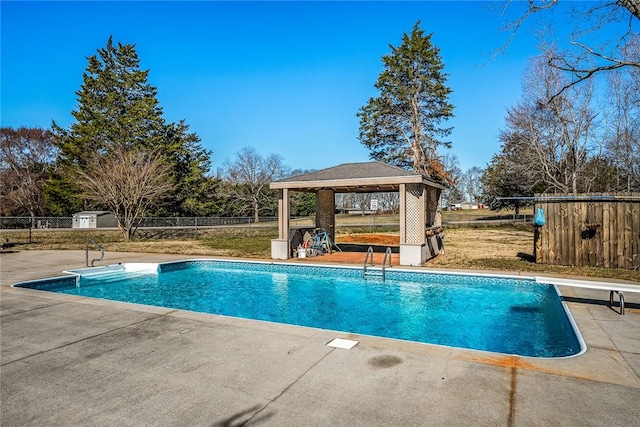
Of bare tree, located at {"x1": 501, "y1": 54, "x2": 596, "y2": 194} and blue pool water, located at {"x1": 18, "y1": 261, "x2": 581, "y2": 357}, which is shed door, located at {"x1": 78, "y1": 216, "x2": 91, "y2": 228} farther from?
bare tree, located at {"x1": 501, "y1": 54, "x2": 596, "y2": 194}

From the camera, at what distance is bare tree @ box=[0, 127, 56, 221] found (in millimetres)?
32781

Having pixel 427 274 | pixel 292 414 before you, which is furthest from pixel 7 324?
pixel 427 274

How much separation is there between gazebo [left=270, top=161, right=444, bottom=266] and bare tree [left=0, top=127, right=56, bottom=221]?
103ft

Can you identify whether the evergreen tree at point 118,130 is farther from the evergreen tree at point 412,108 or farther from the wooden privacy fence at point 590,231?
the wooden privacy fence at point 590,231

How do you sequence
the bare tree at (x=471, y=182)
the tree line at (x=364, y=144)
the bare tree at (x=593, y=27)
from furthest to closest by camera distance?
1. the bare tree at (x=471, y=182)
2. the tree line at (x=364, y=144)
3. the bare tree at (x=593, y=27)

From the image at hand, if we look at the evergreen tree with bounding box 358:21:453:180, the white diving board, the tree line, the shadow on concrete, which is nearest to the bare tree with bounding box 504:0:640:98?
the tree line

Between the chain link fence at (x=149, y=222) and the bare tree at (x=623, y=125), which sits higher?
the bare tree at (x=623, y=125)

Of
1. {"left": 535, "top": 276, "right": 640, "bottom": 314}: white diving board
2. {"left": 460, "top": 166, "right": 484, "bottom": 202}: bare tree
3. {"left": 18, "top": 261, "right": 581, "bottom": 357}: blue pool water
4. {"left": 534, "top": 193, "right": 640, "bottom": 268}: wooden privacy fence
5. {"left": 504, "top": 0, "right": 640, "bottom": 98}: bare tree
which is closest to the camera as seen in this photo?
{"left": 535, "top": 276, "right": 640, "bottom": 314}: white diving board

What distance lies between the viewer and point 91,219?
110 feet

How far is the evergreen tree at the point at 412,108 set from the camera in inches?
1085

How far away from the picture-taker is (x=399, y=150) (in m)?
29.0

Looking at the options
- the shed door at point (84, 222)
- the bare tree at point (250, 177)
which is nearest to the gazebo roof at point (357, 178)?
the shed door at point (84, 222)

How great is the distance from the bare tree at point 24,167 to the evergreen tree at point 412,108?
98.1 feet

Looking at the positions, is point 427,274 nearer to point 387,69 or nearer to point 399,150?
point 399,150
